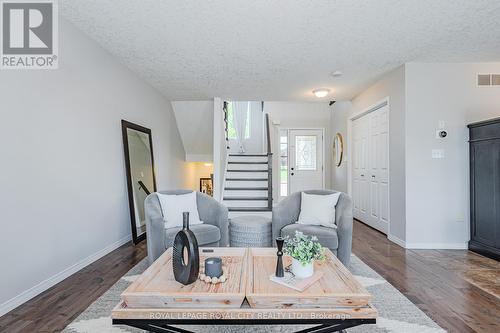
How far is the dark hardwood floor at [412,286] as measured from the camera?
2.08 metres

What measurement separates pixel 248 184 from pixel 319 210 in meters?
3.39

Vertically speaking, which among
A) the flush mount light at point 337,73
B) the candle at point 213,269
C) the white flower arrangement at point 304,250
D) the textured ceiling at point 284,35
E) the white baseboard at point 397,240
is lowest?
the white baseboard at point 397,240

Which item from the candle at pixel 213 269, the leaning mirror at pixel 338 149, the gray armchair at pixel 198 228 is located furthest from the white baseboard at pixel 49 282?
the leaning mirror at pixel 338 149

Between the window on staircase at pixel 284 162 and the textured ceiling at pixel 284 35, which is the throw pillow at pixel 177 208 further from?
the window on staircase at pixel 284 162

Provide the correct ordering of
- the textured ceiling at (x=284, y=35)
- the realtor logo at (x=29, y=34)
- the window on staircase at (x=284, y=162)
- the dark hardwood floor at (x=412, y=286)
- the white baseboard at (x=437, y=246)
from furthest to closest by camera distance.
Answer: the window on staircase at (x=284, y=162) < the white baseboard at (x=437, y=246) < the textured ceiling at (x=284, y=35) < the realtor logo at (x=29, y=34) < the dark hardwood floor at (x=412, y=286)

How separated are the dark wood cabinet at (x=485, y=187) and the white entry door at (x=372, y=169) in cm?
112

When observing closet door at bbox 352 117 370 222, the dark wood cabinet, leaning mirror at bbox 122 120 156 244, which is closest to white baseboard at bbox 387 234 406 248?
the dark wood cabinet

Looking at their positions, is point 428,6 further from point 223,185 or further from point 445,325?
point 223,185

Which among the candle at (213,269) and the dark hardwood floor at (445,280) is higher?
the candle at (213,269)

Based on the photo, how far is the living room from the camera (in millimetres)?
1986

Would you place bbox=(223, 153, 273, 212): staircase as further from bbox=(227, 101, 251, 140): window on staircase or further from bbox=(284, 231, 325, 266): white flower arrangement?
bbox=(284, 231, 325, 266): white flower arrangement

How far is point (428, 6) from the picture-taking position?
8.79ft

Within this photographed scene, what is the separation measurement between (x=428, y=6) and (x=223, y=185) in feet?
15.5

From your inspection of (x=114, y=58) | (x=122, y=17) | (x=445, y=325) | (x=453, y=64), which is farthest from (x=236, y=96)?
(x=445, y=325)
